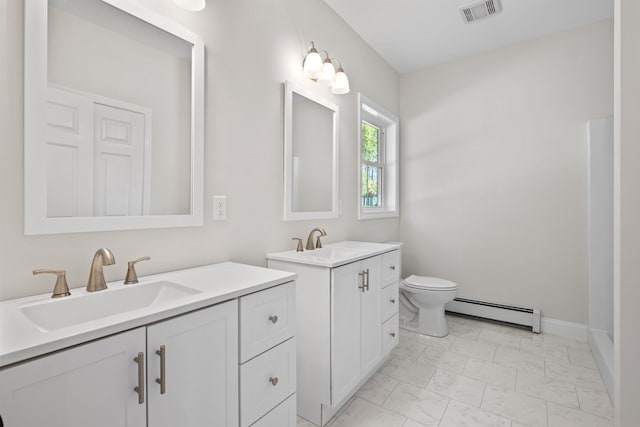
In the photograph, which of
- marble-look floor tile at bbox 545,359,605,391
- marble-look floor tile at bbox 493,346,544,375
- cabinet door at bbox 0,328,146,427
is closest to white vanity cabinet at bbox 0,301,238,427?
cabinet door at bbox 0,328,146,427

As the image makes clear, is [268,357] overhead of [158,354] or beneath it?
beneath

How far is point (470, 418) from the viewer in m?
1.62

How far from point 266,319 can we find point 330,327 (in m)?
0.50

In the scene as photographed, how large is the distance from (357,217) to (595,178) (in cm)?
193

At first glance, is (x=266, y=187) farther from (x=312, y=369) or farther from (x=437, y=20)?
(x=437, y=20)

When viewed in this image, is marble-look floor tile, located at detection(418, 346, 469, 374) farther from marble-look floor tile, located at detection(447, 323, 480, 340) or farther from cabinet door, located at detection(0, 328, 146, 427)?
cabinet door, located at detection(0, 328, 146, 427)

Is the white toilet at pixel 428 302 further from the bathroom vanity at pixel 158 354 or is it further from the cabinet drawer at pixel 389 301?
the bathroom vanity at pixel 158 354

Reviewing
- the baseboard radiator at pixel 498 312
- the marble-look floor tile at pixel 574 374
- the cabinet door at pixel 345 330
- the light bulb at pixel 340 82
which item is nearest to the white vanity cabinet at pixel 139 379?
the cabinet door at pixel 345 330

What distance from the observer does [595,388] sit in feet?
6.15

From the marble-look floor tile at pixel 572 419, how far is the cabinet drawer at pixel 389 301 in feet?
3.23

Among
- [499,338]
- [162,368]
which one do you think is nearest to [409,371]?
[499,338]

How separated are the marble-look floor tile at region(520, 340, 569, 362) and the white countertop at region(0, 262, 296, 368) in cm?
227

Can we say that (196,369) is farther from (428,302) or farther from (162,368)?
(428,302)

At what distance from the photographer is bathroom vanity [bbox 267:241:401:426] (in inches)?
60.7
